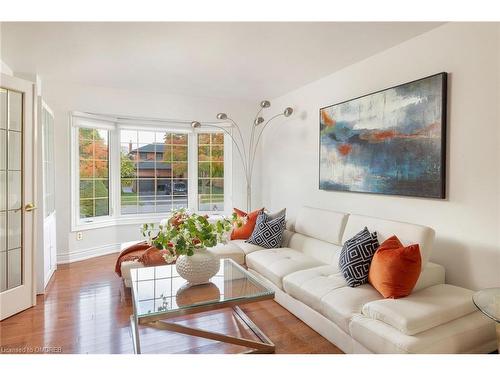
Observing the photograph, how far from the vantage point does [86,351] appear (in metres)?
2.16

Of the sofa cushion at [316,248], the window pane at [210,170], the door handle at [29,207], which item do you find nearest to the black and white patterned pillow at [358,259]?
the sofa cushion at [316,248]

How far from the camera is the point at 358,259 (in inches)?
93.7

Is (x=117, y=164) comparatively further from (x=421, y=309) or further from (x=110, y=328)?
(x=421, y=309)

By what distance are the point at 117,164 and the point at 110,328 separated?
9.37 ft

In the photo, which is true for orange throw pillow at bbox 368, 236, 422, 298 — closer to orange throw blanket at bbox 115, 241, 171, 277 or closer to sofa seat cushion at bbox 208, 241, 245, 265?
sofa seat cushion at bbox 208, 241, 245, 265

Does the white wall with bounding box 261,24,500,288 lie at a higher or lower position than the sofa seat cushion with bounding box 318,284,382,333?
higher

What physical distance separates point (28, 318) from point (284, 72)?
3.50 meters

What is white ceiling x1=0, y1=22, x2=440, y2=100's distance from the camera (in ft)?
8.29

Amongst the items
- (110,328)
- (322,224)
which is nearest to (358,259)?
(322,224)

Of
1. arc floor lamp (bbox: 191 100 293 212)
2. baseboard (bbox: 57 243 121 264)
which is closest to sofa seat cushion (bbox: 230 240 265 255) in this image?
arc floor lamp (bbox: 191 100 293 212)

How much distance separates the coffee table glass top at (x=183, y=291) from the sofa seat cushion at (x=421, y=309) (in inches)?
27.6

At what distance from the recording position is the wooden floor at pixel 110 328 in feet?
7.22

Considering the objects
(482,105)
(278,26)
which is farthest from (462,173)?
(278,26)

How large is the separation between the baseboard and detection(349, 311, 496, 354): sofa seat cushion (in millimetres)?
3853
